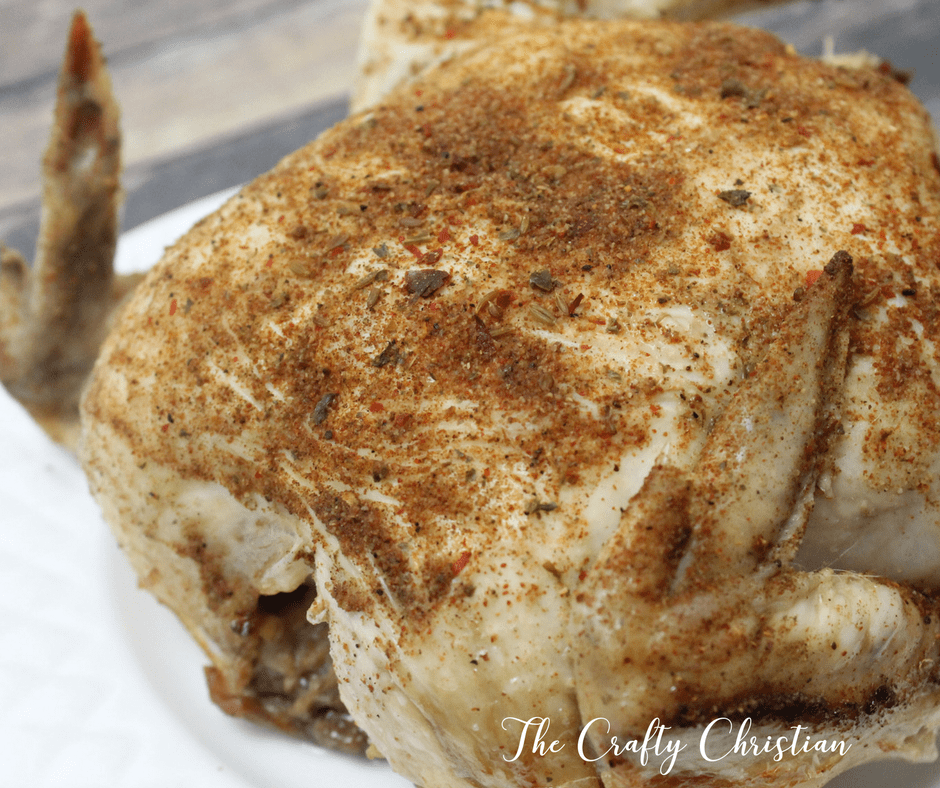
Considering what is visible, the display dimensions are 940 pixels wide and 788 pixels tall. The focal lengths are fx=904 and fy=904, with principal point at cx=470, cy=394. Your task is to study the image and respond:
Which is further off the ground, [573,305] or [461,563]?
[573,305]

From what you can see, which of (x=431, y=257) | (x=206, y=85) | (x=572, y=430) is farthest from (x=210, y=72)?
(x=572, y=430)

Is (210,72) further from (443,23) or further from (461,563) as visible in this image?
(461,563)

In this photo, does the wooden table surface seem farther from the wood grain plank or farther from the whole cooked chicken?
the whole cooked chicken

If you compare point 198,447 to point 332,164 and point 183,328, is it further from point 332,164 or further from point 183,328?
point 332,164

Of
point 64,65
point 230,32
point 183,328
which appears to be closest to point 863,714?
point 183,328

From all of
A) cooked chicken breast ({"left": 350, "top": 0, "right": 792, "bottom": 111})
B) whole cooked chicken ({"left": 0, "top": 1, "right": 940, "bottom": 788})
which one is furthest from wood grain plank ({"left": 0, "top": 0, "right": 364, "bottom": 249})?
whole cooked chicken ({"left": 0, "top": 1, "right": 940, "bottom": 788})

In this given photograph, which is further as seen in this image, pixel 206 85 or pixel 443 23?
pixel 206 85

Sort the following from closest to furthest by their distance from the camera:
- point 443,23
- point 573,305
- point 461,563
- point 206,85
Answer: point 461,563, point 573,305, point 443,23, point 206,85
